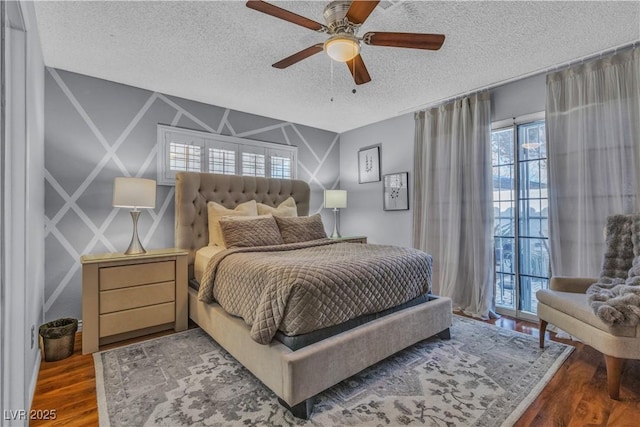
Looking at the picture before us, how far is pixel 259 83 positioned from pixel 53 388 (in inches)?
117

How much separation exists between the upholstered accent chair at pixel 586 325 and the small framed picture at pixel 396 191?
80.9 inches

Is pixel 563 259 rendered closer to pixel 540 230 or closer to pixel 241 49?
pixel 540 230

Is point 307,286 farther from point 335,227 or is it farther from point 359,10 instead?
point 335,227

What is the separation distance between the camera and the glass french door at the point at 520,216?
10.1 ft

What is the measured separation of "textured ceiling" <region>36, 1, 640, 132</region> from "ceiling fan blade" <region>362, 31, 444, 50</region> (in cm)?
28

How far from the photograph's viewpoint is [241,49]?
2486 millimetres

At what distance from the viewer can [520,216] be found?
321cm

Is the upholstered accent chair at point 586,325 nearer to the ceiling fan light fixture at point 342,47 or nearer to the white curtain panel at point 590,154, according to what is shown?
the white curtain panel at point 590,154

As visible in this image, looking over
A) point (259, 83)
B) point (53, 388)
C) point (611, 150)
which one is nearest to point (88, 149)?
point (259, 83)

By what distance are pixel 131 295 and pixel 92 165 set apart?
1396 millimetres

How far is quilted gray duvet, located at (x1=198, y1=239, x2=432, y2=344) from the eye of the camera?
1.71 meters

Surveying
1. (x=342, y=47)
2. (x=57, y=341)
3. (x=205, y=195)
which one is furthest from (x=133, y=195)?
(x=342, y=47)

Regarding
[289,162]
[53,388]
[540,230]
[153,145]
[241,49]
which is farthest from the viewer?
[289,162]

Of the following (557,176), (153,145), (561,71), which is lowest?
(557,176)
